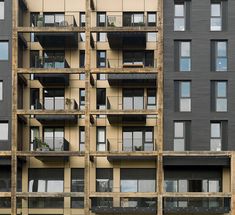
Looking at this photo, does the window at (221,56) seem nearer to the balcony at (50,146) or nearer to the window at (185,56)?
the window at (185,56)

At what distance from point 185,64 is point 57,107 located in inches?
357

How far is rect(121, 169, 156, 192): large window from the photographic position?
44.7 metres

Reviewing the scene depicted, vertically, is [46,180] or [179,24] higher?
[179,24]

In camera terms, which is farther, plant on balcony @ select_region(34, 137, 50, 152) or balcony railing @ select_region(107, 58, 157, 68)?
balcony railing @ select_region(107, 58, 157, 68)

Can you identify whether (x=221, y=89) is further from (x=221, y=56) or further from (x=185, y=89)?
(x=185, y=89)

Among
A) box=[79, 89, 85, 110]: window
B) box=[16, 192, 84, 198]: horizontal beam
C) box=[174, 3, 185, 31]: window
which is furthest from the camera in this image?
box=[79, 89, 85, 110]: window

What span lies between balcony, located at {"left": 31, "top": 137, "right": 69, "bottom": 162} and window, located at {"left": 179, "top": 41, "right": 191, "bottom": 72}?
9234 mm

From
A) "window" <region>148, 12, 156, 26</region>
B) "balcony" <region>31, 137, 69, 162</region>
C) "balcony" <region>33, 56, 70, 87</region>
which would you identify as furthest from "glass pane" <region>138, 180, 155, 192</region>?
"window" <region>148, 12, 156, 26</region>

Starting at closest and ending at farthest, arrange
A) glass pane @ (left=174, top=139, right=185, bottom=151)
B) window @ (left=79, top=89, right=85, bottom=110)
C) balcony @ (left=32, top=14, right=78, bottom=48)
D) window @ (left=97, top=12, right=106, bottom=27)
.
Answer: glass pane @ (left=174, top=139, right=185, bottom=151)
balcony @ (left=32, top=14, right=78, bottom=48)
window @ (left=79, top=89, right=85, bottom=110)
window @ (left=97, top=12, right=106, bottom=27)

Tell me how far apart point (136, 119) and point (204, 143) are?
16.0 ft

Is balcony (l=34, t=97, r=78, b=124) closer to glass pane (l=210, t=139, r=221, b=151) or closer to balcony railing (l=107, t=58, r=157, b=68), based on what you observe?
balcony railing (l=107, t=58, r=157, b=68)

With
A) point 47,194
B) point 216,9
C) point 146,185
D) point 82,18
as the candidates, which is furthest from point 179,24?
point 47,194

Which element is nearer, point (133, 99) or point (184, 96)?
point (184, 96)

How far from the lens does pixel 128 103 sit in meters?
45.2
